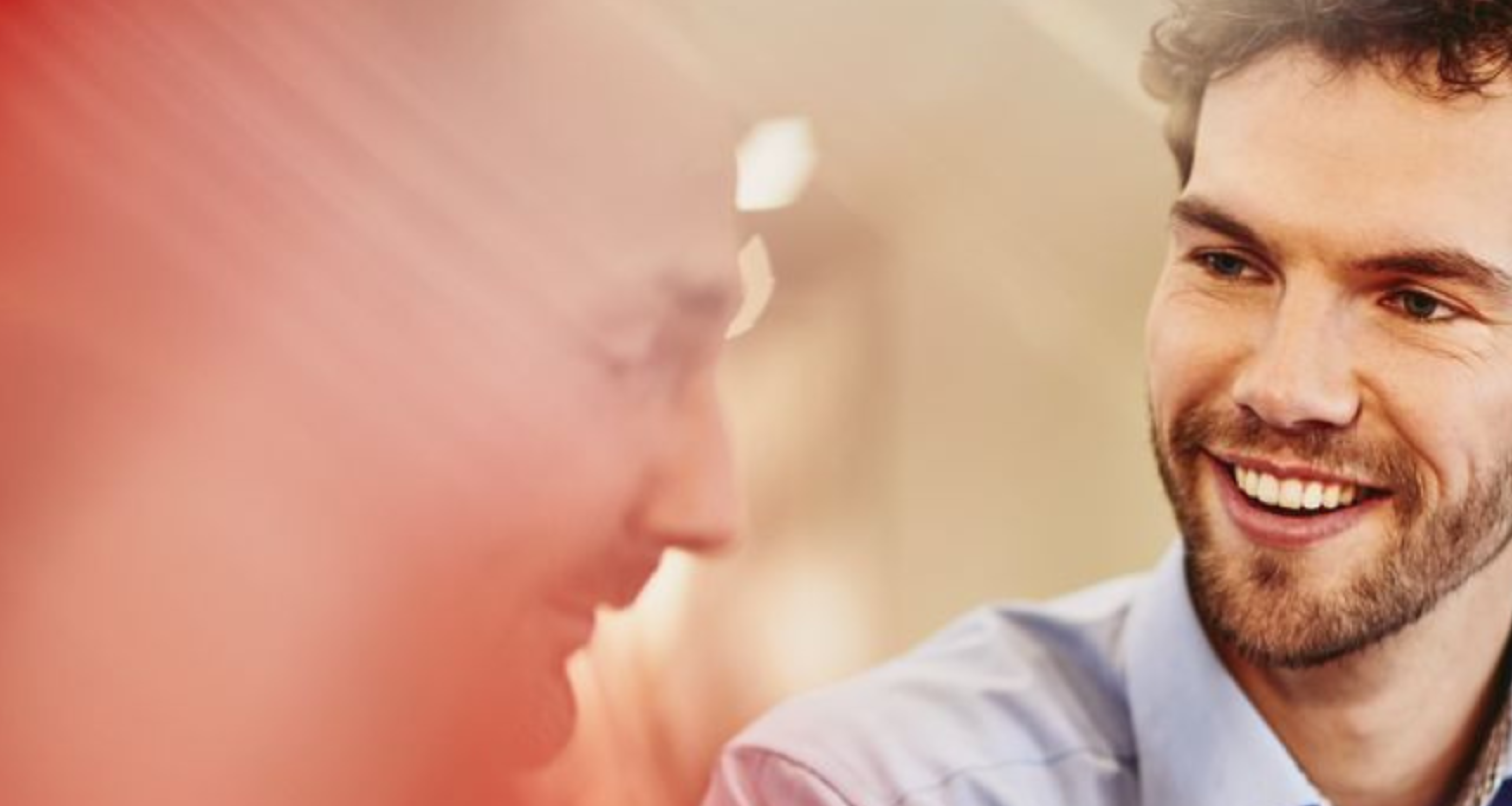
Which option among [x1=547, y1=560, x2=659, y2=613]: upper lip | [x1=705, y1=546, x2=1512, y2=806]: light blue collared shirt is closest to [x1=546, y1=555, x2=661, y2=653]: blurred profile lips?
[x1=547, y1=560, x2=659, y2=613]: upper lip

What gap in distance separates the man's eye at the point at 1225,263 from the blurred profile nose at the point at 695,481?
0.71 ft

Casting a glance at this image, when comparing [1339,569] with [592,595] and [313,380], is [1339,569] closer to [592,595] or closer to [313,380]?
[592,595]

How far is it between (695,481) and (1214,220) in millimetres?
242

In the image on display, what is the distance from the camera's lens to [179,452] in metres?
0.70

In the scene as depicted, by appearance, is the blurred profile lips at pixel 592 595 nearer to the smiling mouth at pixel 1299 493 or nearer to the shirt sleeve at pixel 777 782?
the shirt sleeve at pixel 777 782

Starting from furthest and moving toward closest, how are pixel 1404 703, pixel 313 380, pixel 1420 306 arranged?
pixel 1404 703 → pixel 1420 306 → pixel 313 380

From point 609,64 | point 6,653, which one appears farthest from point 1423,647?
point 6,653

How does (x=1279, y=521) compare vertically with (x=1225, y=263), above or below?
below

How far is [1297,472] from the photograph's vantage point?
83 centimetres

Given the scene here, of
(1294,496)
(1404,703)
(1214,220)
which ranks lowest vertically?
(1404,703)

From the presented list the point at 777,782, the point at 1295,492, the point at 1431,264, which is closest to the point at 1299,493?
the point at 1295,492

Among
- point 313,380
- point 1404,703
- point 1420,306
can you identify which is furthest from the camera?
point 1404,703

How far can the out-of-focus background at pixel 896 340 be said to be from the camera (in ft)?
2.63

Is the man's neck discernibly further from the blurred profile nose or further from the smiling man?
the blurred profile nose
